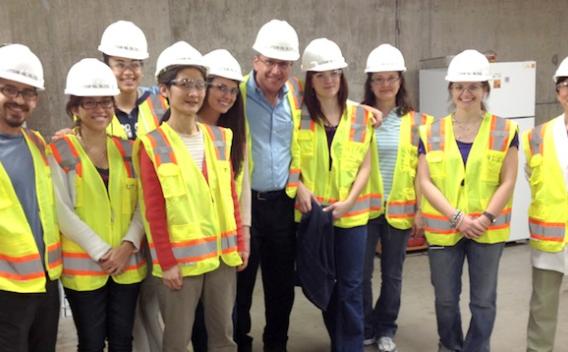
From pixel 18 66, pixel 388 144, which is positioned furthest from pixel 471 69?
pixel 18 66

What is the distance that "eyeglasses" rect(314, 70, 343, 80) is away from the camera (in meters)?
2.60

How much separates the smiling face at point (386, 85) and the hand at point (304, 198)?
73 centimetres

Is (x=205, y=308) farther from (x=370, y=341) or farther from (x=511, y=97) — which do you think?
(x=511, y=97)

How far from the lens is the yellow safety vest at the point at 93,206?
2064 millimetres

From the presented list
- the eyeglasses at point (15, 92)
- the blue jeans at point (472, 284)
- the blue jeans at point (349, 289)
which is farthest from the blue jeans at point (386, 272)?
the eyeglasses at point (15, 92)

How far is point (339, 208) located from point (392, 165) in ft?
1.71

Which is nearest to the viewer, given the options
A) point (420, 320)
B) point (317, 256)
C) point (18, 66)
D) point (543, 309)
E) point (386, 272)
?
point (18, 66)

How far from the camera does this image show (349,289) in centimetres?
275

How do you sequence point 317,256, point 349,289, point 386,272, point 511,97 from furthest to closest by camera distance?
point 511,97 < point 386,272 < point 349,289 < point 317,256

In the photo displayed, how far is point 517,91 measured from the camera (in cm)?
489

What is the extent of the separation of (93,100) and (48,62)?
7.91ft

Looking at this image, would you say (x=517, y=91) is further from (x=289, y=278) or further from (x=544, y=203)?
(x=289, y=278)

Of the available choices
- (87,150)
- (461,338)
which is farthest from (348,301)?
(87,150)

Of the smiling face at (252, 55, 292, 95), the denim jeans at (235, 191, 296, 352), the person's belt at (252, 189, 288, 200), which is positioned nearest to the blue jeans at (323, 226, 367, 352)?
the denim jeans at (235, 191, 296, 352)
